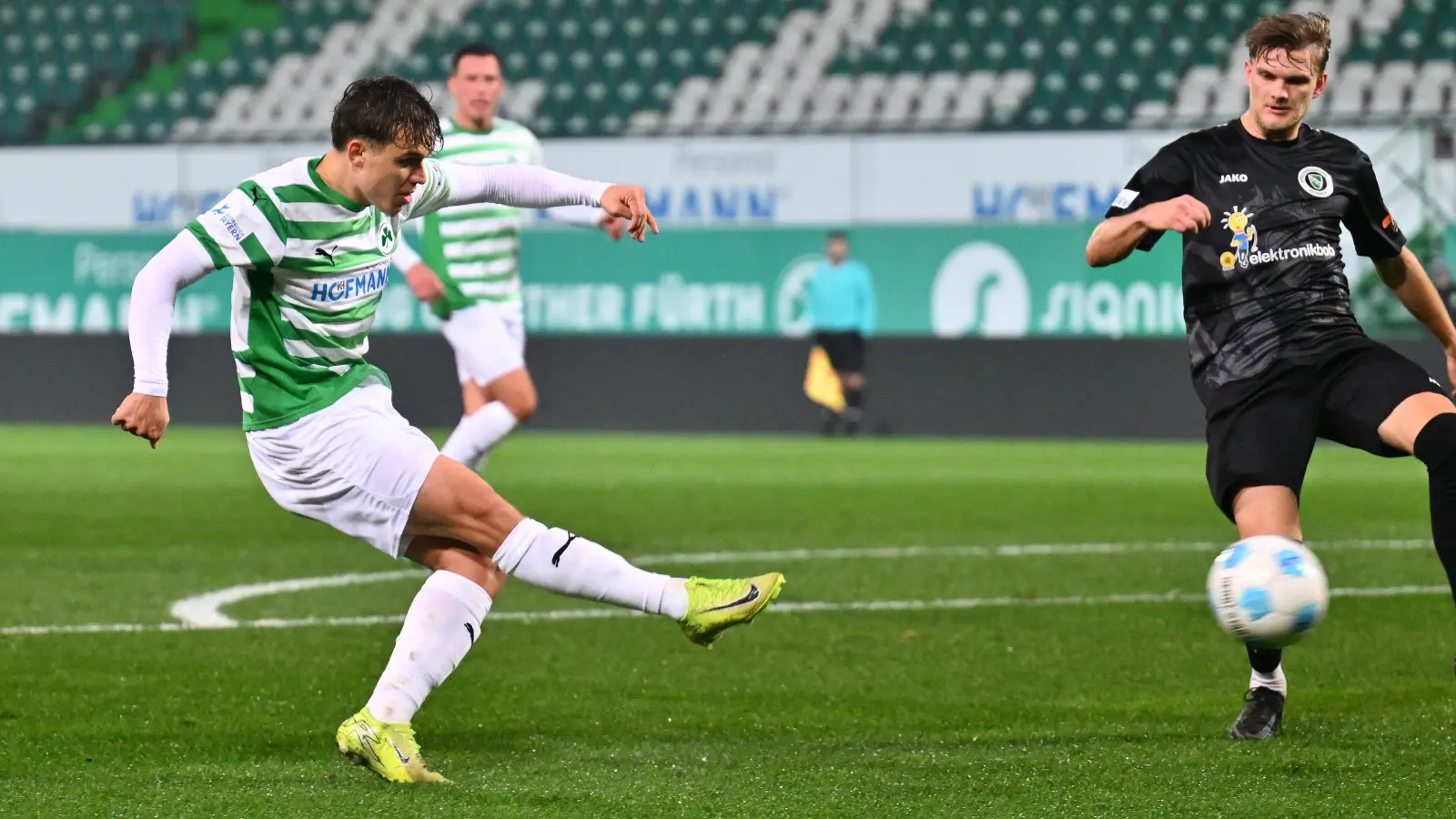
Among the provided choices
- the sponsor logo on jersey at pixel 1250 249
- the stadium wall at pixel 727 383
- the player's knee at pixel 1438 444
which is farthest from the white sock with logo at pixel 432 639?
the stadium wall at pixel 727 383

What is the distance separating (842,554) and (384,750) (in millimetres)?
5188

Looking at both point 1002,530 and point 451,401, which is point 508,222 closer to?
point 1002,530

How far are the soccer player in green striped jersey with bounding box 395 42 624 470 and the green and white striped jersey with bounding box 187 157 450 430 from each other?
4183 millimetres

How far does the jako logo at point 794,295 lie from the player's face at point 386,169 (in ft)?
56.1

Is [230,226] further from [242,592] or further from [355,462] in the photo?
[242,592]

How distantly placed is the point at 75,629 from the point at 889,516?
549 cm

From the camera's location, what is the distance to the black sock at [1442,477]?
183 inches

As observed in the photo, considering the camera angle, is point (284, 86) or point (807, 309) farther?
point (284, 86)

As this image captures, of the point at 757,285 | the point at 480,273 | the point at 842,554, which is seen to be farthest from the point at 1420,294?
the point at 757,285

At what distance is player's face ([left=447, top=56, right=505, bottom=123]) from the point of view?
29.6ft

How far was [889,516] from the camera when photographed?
11484mm

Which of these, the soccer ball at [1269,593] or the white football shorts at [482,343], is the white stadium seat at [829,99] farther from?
the soccer ball at [1269,593]

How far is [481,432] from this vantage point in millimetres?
9109

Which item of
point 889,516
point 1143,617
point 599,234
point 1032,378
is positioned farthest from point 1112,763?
point 599,234
